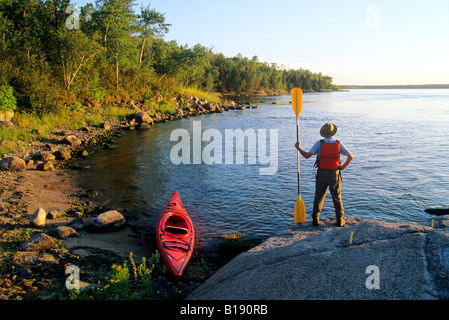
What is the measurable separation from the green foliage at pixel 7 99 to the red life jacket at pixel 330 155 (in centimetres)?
1546

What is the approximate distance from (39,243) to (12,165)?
6274 mm

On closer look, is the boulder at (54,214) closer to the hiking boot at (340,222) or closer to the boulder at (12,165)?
the boulder at (12,165)

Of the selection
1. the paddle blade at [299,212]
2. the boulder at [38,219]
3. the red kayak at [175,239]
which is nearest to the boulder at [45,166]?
the boulder at [38,219]

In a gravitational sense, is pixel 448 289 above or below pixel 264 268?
above

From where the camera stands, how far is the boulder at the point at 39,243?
5.95 metres

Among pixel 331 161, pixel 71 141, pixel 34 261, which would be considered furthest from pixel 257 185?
pixel 71 141

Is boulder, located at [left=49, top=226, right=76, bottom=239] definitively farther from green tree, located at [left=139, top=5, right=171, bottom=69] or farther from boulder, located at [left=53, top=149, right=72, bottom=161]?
green tree, located at [left=139, top=5, right=171, bottom=69]

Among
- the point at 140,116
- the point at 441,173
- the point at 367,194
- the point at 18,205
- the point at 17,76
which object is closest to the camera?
the point at 18,205

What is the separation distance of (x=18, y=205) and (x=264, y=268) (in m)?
6.73

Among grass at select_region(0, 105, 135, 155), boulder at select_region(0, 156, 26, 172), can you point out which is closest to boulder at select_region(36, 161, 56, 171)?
boulder at select_region(0, 156, 26, 172)

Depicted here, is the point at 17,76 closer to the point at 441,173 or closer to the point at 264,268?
the point at 264,268

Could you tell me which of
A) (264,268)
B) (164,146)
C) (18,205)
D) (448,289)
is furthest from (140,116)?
(448,289)

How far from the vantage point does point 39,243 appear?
19.8 feet
